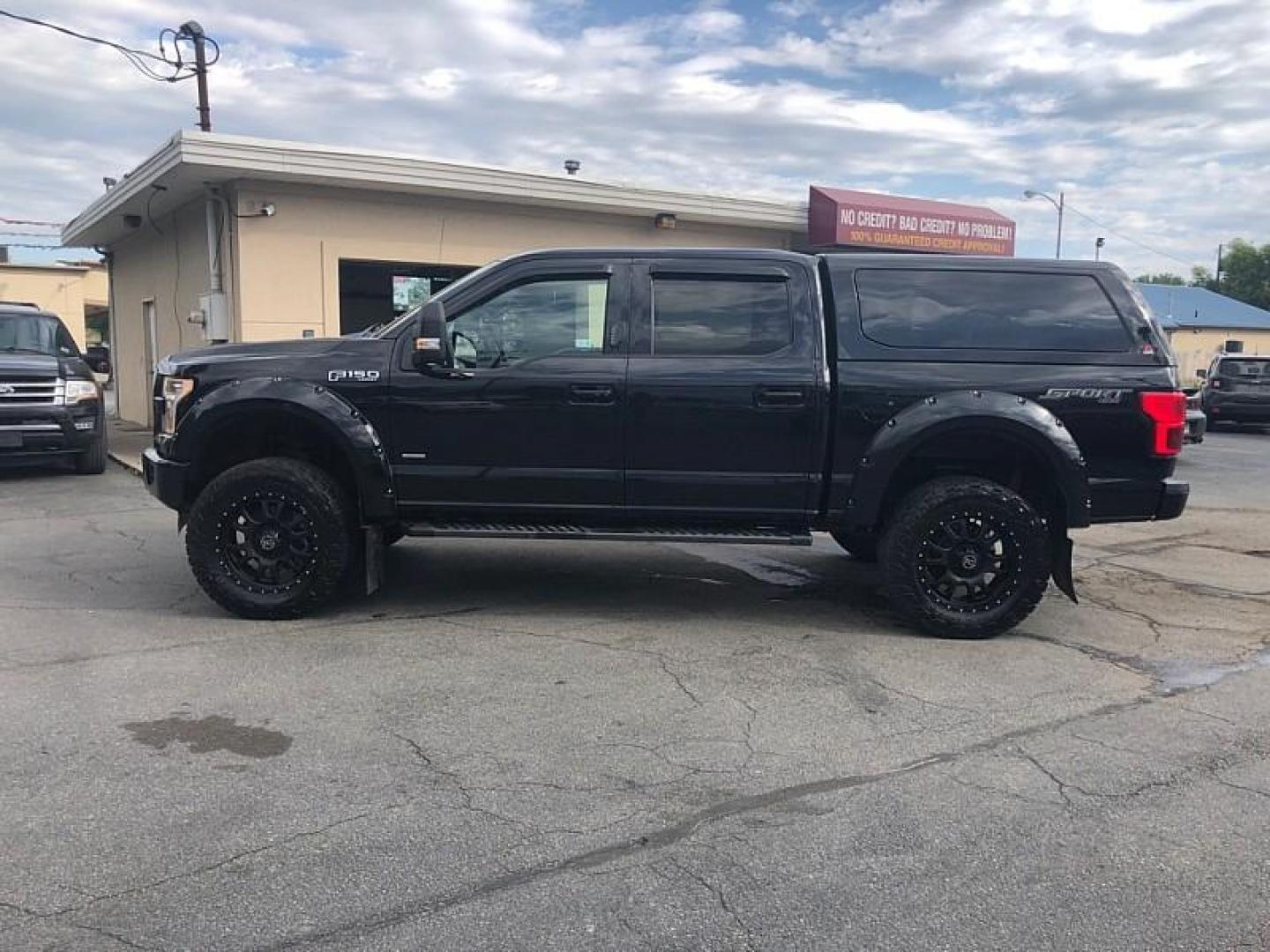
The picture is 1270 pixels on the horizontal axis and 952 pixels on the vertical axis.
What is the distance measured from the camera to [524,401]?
5777mm

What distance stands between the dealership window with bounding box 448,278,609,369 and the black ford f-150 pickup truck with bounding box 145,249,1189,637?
0.01 metres

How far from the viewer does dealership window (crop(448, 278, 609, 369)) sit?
5.86 meters

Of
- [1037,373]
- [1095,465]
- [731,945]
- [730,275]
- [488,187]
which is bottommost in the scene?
[731,945]

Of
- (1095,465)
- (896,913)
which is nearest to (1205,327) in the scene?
(1095,465)

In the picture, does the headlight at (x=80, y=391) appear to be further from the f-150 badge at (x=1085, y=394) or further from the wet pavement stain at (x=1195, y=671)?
the wet pavement stain at (x=1195, y=671)

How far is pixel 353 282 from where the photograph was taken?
1417 centimetres

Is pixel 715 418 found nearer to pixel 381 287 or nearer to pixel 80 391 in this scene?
pixel 80 391

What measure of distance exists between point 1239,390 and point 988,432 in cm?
2031

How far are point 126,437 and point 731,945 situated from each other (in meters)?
16.4

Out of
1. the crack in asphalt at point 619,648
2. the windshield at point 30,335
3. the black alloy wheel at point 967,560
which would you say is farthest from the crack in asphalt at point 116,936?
the windshield at point 30,335

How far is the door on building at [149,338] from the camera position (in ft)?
57.1

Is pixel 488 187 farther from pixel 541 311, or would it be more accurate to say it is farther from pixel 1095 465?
pixel 1095 465

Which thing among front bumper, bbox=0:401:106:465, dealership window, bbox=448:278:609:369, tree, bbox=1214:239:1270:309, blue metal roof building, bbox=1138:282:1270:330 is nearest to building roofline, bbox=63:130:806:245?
front bumper, bbox=0:401:106:465

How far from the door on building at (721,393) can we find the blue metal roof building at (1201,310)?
55330 mm
